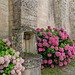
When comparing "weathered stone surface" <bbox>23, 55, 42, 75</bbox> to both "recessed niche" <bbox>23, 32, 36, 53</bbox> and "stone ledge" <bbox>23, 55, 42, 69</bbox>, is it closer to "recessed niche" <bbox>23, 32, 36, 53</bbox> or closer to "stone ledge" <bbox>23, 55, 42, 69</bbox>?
"stone ledge" <bbox>23, 55, 42, 69</bbox>

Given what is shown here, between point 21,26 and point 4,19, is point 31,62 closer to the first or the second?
point 21,26

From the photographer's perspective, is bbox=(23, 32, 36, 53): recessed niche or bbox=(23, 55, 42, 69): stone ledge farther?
bbox=(23, 32, 36, 53): recessed niche

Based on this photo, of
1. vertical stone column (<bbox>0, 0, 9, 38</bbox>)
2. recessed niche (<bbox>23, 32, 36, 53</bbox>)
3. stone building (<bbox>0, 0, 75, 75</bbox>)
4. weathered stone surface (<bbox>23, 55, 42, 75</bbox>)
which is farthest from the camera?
vertical stone column (<bbox>0, 0, 9, 38</bbox>)

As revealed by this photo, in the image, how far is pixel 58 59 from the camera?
3121mm

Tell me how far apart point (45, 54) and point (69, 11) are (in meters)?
7.98

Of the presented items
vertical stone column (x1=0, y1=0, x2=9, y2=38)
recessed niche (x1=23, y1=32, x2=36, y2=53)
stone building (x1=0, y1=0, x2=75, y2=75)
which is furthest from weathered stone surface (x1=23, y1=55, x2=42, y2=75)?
vertical stone column (x1=0, y1=0, x2=9, y2=38)

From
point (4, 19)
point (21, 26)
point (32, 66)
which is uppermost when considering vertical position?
point (4, 19)

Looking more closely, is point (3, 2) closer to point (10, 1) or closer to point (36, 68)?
point (10, 1)

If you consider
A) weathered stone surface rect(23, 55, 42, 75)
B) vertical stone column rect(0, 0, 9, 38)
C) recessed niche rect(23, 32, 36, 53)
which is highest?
vertical stone column rect(0, 0, 9, 38)

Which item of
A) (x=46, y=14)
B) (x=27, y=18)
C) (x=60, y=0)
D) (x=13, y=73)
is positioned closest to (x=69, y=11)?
(x=60, y=0)

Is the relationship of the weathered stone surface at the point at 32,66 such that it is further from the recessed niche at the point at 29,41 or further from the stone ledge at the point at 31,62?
the recessed niche at the point at 29,41

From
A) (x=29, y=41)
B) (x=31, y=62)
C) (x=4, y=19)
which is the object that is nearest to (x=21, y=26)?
(x=29, y=41)

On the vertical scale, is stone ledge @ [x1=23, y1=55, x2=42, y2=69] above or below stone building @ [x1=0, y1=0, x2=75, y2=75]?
below

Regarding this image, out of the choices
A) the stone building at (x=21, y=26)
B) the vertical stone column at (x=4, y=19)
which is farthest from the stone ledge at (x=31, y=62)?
the vertical stone column at (x=4, y=19)
